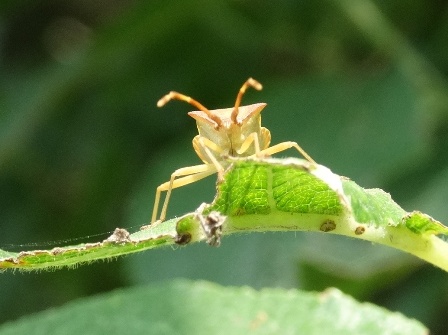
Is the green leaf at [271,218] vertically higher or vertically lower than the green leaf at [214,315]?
higher

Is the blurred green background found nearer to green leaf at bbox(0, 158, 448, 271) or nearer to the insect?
the insect

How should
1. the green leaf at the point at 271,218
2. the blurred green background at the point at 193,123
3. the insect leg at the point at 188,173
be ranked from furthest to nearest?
the blurred green background at the point at 193,123 < the insect leg at the point at 188,173 < the green leaf at the point at 271,218

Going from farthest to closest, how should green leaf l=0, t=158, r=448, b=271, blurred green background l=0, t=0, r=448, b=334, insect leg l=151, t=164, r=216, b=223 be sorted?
blurred green background l=0, t=0, r=448, b=334, insect leg l=151, t=164, r=216, b=223, green leaf l=0, t=158, r=448, b=271

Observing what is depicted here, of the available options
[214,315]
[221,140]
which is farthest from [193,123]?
[214,315]

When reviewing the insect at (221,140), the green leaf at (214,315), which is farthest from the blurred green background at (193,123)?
the green leaf at (214,315)

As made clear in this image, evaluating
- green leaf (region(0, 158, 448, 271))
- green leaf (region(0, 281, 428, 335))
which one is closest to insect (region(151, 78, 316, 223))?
green leaf (region(0, 281, 428, 335))

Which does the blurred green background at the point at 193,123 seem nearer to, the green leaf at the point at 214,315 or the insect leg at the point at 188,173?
the insect leg at the point at 188,173
